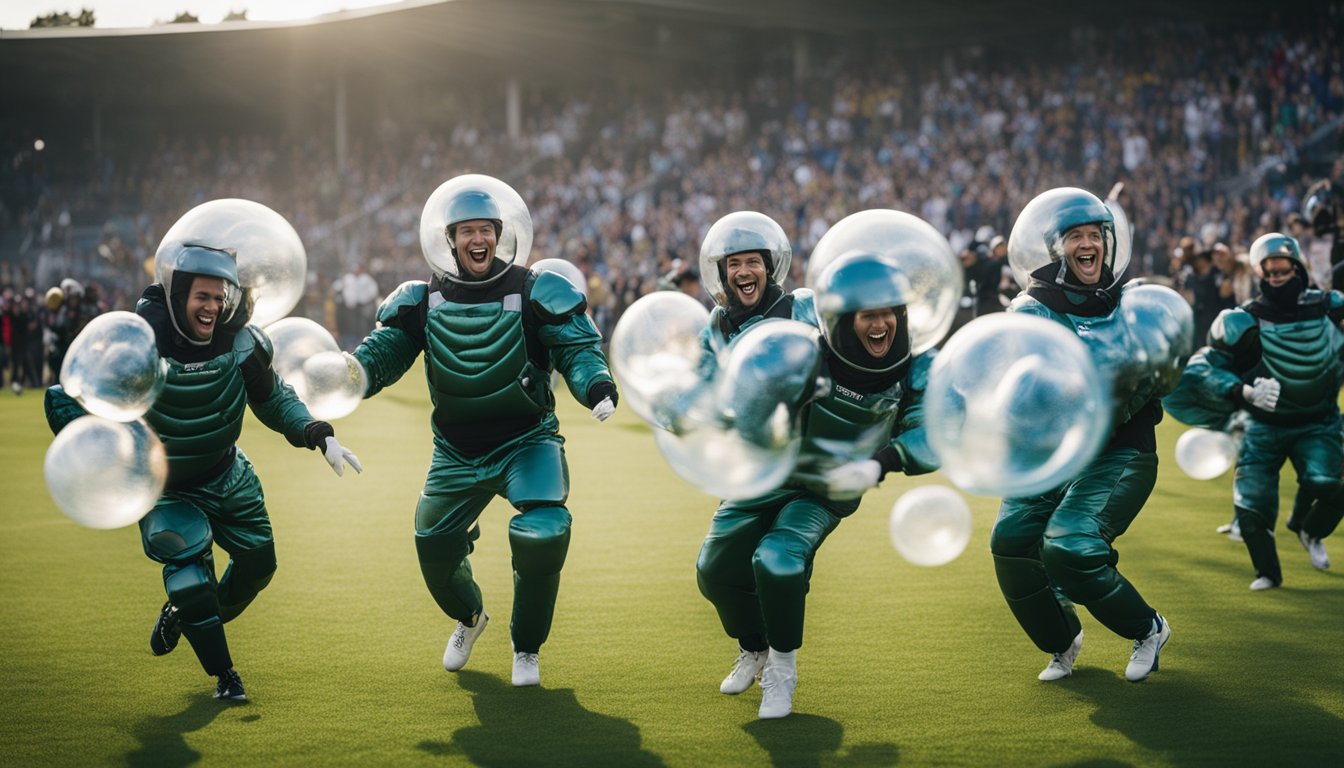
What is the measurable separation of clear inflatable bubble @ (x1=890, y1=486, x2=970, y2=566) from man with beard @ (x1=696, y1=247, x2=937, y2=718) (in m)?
0.16

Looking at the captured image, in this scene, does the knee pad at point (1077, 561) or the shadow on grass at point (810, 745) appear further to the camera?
the knee pad at point (1077, 561)

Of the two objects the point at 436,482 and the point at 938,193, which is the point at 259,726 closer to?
the point at 436,482

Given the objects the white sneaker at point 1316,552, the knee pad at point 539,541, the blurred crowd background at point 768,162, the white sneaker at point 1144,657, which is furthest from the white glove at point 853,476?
the blurred crowd background at point 768,162

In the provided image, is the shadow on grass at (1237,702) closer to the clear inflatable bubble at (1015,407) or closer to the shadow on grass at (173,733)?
the clear inflatable bubble at (1015,407)

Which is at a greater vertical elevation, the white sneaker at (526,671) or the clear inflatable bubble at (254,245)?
the clear inflatable bubble at (254,245)

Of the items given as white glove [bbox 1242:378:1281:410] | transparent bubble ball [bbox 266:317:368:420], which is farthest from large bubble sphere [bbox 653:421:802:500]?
white glove [bbox 1242:378:1281:410]

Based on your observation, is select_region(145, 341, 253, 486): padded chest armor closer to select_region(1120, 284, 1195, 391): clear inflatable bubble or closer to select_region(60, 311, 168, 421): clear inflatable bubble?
select_region(60, 311, 168, 421): clear inflatable bubble

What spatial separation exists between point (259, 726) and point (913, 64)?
3212 centimetres

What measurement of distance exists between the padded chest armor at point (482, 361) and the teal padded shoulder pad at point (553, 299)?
3.3 inches

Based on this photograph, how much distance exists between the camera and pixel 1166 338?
Answer: 19.2 ft

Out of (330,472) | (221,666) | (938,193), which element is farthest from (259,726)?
(938,193)

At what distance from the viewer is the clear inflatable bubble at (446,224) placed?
21.9 ft

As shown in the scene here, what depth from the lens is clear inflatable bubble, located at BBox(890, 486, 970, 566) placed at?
516 cm

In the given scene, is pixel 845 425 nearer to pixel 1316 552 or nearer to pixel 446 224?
pixel 446 224
